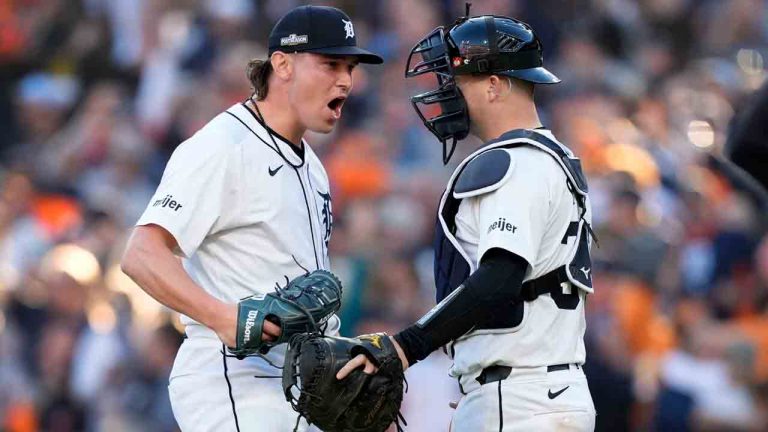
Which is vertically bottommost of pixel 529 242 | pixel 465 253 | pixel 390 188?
pixel 390 188

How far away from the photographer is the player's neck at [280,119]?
459 centimetres

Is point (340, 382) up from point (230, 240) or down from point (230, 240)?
down

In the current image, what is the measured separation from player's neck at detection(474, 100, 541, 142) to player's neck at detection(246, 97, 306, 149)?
27.3 inches

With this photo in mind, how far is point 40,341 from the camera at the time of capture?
8961mm

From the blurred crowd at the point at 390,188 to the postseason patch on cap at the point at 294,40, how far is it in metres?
3.03

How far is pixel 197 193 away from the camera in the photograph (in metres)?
4.26

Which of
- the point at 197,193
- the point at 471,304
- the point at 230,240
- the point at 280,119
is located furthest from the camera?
the point at 280,119

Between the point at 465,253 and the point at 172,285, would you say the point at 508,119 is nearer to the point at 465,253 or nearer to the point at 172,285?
the point at 465,253

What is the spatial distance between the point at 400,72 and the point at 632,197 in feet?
7.69

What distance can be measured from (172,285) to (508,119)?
1.22m

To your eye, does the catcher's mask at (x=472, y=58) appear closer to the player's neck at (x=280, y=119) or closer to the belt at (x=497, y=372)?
the player's neck at (x=280, y=119)

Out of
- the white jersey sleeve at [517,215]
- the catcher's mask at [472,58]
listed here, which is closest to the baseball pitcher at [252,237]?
the catcher's mask at [472,58]

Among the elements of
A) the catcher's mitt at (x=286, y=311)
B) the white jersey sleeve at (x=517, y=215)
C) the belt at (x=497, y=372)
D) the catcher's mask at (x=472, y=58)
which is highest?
the catcher's mask at (x=472, y=58)

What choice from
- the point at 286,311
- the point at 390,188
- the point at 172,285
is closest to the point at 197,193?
the point at 172,285
